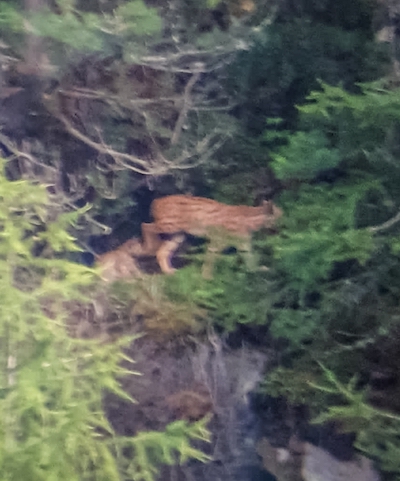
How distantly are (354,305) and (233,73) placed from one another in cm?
94

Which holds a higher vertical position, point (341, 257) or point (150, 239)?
point (341, 257)

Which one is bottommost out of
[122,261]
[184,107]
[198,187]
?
[122,261]

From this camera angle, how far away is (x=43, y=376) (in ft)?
3.56

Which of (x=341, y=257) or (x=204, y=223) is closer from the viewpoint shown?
(x=341, y=257)

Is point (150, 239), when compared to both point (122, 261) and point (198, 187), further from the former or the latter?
point (198, 187)

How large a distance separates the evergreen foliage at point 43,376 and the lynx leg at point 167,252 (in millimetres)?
611

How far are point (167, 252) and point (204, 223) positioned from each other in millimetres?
186

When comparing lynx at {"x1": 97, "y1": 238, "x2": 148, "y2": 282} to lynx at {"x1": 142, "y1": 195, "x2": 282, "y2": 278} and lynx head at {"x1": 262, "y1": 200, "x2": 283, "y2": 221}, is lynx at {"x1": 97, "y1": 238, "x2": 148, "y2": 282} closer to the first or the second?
lynx at {"x1": 142, "y1": 195, "x2": 282, "y2": 278}

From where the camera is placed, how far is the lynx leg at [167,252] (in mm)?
1838

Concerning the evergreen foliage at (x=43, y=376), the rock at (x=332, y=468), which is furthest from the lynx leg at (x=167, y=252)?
the rock at (x=332, y=468)

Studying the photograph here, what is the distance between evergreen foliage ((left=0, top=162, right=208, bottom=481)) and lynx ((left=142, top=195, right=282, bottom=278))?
2.01 ft

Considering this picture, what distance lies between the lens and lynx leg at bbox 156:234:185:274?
72.4 inches

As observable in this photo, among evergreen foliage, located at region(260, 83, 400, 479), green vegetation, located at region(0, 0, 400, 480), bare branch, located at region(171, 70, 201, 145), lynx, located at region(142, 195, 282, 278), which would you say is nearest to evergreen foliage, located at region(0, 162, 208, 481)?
green vegetation, located at region(0, 0, 400, 480)

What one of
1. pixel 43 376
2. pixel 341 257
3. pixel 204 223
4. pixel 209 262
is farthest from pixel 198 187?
pixel 43 376
